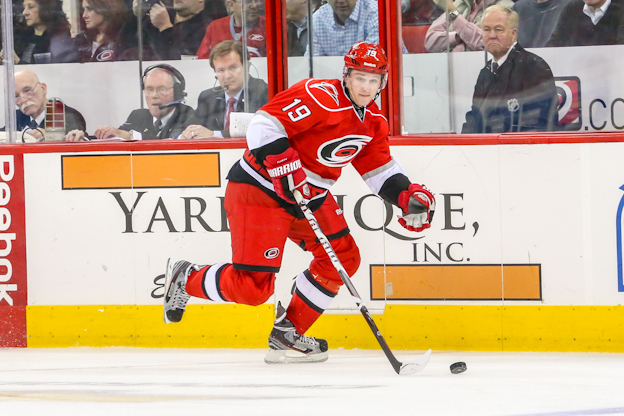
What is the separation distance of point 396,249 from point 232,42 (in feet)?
4.10

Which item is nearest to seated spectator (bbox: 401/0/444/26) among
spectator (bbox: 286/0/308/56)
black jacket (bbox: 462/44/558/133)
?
black jacket (bbox: 462/44/558/133)

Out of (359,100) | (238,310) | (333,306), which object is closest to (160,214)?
(238,310)

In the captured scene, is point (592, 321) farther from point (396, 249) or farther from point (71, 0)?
point (71, 0)

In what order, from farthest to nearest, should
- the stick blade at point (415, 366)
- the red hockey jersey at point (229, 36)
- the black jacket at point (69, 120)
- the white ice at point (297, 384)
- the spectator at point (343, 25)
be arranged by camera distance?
the black jacket at point (69, 120) → the red hockey jersey at point (229, 36) → the spectator at point (343, 25) → the stick blade at point (415, 366) → the white ice at point (297, 384)

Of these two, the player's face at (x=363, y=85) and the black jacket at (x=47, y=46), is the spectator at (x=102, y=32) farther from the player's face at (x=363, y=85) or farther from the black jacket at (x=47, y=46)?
the player's face at (x=363, y=85)

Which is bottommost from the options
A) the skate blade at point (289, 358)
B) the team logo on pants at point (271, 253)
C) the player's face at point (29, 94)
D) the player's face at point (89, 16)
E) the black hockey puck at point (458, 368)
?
the skate blade at point (289, 358)

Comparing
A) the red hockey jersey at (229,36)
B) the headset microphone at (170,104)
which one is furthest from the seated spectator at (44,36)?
the red hockey jersey at (229,36)

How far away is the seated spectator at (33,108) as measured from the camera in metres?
3.53

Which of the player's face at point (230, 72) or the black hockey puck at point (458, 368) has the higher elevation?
the player's face at point (230, 72)

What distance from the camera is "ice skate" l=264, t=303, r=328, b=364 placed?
298 centimetres

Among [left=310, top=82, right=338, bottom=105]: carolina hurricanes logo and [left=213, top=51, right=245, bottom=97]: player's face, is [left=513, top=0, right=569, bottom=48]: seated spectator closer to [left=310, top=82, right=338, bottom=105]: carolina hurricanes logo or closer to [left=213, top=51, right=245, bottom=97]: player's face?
[left=310, top=82, right=338, bottom=105]: carolina hurricanes logo

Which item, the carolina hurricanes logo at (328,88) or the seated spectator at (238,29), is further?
the seated spectator at (238,29)

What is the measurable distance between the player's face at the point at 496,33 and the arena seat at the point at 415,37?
271mm

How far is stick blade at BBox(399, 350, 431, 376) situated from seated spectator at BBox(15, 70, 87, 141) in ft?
6.33
